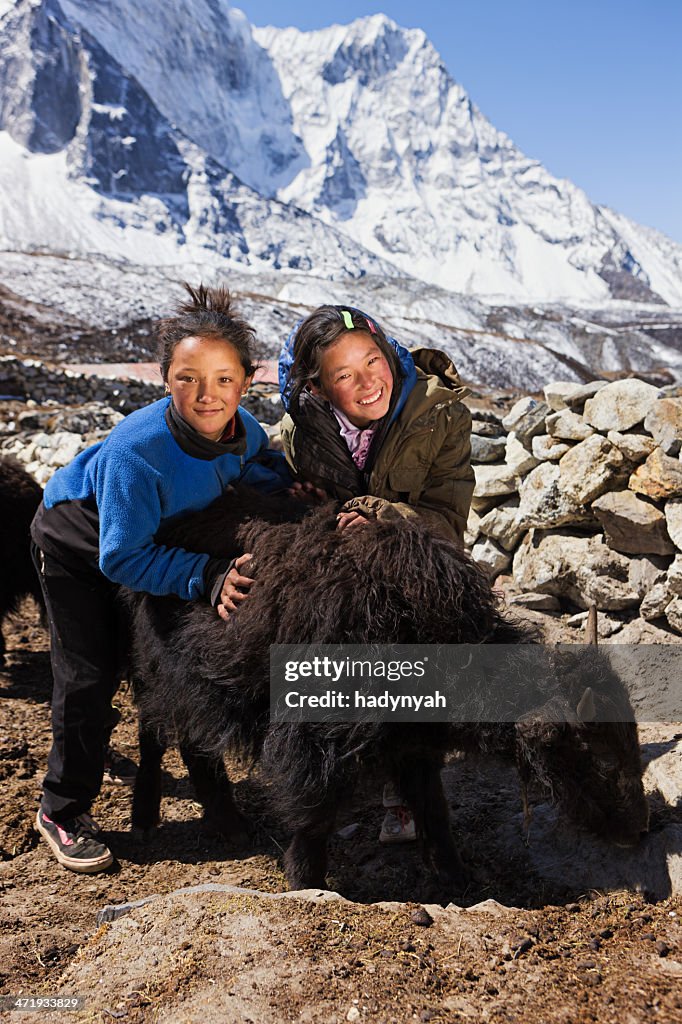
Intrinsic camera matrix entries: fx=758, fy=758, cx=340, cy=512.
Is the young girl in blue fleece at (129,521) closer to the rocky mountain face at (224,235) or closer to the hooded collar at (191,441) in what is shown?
the hooded collar at (191,441)

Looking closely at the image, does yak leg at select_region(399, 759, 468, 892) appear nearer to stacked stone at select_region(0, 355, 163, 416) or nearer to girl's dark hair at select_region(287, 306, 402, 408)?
girl's dark hair at select_region(287, 306, 402, 408)

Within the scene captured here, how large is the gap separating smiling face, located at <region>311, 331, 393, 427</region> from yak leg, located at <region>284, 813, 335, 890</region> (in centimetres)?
163

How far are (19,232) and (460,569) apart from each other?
100 metres

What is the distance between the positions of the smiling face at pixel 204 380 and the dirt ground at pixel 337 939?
1.51 metres

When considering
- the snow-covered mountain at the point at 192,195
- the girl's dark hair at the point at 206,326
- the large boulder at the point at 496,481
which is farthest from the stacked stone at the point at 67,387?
the snow-covered mountain at the point at 192,195

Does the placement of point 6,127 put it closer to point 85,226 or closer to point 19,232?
point 85,226

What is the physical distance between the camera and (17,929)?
279cm

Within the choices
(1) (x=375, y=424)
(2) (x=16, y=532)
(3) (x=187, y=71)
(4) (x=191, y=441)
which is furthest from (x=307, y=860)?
(3) (x=187, y=71)

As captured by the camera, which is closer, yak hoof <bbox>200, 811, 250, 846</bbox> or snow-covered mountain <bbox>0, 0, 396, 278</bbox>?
yak hoof <bbox>200, 811, 250, 846</bbox>

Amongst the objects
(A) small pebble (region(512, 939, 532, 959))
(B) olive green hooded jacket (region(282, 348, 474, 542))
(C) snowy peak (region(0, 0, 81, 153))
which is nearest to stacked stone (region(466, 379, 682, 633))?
(B) olive green hooded jacket (region(282, 348, 474, 542))

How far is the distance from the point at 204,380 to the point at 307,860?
6.02 feet

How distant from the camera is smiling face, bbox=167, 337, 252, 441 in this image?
2.85 meters

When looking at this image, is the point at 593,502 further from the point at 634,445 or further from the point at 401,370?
the point at 401,370

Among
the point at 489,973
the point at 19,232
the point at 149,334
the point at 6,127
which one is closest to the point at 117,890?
the point at 489,973
